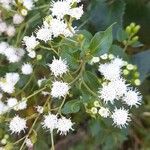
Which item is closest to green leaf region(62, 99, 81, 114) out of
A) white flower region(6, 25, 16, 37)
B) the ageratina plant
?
the ageratina plant

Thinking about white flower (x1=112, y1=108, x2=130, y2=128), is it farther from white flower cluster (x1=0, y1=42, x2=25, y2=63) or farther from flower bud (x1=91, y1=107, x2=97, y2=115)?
white flower cluster (x1=0, y1=42, x2=25, y2=63)

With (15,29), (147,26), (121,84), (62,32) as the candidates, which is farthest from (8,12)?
(147,26)

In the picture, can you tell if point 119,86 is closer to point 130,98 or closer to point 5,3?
point 130,98

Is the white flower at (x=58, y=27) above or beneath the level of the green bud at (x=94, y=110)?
above

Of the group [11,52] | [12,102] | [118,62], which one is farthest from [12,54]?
[118,62]

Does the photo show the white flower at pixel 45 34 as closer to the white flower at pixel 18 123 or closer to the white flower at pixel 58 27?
the white flower at pixel 58 27

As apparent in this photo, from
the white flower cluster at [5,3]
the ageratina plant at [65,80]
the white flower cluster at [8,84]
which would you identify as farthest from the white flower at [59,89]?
the white flower cluster at [5,3]

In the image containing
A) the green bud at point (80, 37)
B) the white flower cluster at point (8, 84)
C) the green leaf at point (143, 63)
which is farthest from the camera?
the green leaf at point (143, 63)
